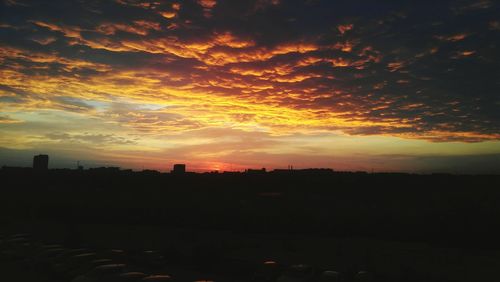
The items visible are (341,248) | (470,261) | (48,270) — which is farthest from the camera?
(341,248)

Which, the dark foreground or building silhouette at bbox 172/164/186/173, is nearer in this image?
the dark foreground

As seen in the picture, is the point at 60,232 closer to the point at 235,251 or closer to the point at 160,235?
the point at 160,235

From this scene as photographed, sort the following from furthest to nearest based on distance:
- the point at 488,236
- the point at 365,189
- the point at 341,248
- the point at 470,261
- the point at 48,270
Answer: the point at 365,189 < the point at 488,236 < the point at 341,248 < the point at 470,261 < the point at 48,270

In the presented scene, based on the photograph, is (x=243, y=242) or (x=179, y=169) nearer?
(x=243, y=242)

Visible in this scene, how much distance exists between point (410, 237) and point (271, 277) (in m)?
16.6

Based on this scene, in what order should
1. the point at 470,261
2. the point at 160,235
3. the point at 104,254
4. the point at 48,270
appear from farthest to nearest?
1. the point at 160,235
2. the point at 470,261
3. the point at 104,254
4. the point at 48,270

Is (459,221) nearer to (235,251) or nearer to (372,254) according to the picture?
(372,254)

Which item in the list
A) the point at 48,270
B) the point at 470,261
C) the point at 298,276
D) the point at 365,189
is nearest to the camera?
the point at 298,276

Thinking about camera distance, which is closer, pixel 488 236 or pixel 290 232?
pixel 488 236

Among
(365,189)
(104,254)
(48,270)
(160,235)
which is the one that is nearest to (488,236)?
(160,235)

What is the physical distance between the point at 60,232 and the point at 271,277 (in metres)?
20.1

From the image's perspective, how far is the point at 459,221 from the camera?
29156 millimetres

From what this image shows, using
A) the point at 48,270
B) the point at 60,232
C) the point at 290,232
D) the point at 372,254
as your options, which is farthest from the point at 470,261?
the point at 60,232

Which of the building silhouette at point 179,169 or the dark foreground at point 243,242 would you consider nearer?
the dark foreground at point 243,242
